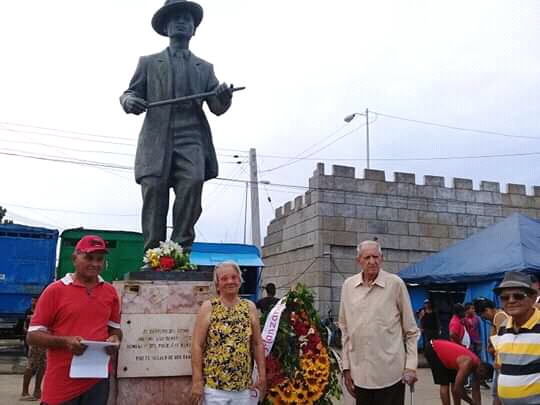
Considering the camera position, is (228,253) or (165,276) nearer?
(165,276)

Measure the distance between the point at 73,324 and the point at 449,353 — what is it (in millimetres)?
4614

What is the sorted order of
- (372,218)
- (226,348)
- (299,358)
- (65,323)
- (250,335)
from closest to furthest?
(65,323) → (226,348) → (250,335) → (299,358) → (372,218)

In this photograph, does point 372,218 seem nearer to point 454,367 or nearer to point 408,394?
point 408,394

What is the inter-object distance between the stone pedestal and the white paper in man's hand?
0.95m

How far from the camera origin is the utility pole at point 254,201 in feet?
55.1

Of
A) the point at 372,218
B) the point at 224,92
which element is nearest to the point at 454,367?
the point at 224,92

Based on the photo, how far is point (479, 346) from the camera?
979 cm

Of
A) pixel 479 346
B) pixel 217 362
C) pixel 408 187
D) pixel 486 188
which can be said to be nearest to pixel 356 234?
pixel 408 187

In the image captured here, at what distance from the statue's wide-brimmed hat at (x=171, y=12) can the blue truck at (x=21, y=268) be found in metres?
9.57

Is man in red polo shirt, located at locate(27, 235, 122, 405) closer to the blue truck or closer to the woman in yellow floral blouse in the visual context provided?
the woman in yellow floral blouse

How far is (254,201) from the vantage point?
17250 millimetres

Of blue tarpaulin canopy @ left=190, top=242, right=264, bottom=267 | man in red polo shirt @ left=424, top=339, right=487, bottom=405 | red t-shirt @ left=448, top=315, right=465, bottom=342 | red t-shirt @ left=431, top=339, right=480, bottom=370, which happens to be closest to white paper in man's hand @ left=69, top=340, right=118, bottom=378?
man in red polo shirt @ left=424, top=339, right=487, bottom=405

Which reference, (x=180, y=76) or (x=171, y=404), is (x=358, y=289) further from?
(x=180, y=76)

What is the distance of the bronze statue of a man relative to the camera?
4781 millimetres
